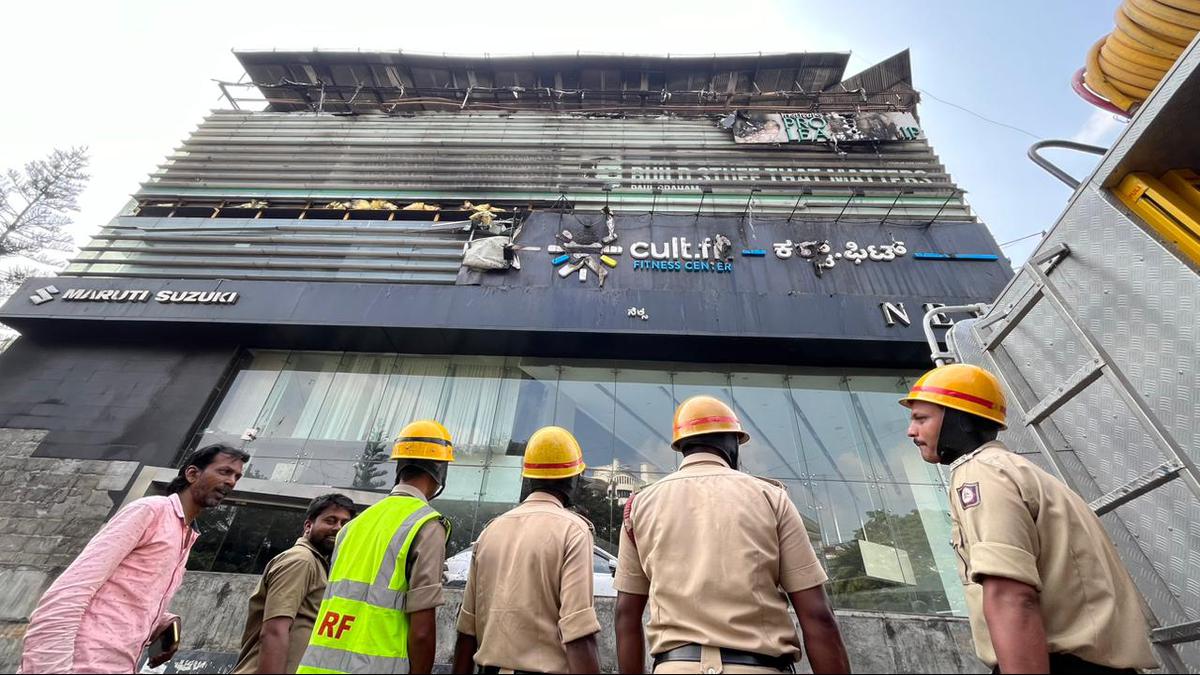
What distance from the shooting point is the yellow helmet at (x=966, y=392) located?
2.28 metres

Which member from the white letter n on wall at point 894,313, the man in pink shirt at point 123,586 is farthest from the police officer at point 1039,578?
the white letter n on wall at point 894,313

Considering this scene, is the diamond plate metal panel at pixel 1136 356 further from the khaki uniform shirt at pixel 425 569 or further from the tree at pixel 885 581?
the khaki uniform shirt at pixel 425 569

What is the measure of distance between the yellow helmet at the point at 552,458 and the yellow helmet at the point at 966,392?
1.86 metres

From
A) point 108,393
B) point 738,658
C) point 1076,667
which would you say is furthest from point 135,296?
point 1076,667

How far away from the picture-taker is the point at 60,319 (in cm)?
807

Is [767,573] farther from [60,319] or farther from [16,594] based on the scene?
[60,319]

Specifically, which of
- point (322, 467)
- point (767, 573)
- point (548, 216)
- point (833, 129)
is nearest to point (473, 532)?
point (322, 467)

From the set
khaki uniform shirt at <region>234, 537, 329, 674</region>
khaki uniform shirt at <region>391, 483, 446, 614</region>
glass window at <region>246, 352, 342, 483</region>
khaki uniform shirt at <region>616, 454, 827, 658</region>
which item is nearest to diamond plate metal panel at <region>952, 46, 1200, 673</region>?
khaki uniform shirt at <region>616, 454, 827, 658</region>

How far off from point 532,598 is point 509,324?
5933 millimetres

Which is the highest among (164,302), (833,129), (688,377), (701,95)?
(701,95)

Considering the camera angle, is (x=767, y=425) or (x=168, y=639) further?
(x=767, y=425)

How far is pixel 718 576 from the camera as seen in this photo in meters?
1.96

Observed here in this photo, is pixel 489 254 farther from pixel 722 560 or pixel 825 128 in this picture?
pixel 825 128

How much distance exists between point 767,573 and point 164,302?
10.7 m
